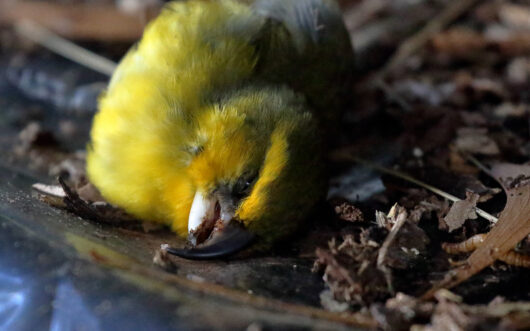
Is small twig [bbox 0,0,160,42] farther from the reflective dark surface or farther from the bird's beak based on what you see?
the bird's beak

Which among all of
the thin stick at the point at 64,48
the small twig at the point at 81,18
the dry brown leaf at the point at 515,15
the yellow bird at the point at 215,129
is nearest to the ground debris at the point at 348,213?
the yellow bird at the point at 215,129

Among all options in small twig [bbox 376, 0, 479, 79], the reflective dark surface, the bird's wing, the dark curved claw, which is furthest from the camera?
small twig [bbox 376, 0, 479, 79]

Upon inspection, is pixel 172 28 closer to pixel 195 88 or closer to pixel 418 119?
pixel 195 88

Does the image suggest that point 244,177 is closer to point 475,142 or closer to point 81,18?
point 475,142

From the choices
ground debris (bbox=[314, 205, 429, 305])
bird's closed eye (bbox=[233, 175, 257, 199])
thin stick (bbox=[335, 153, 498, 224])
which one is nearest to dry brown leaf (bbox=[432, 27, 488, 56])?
thin stick (bbox=[335, 153, 498, 224])

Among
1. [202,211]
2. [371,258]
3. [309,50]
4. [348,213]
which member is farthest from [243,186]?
[309,50]

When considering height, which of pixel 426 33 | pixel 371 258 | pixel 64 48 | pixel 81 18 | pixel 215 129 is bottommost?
pixel 371 258
